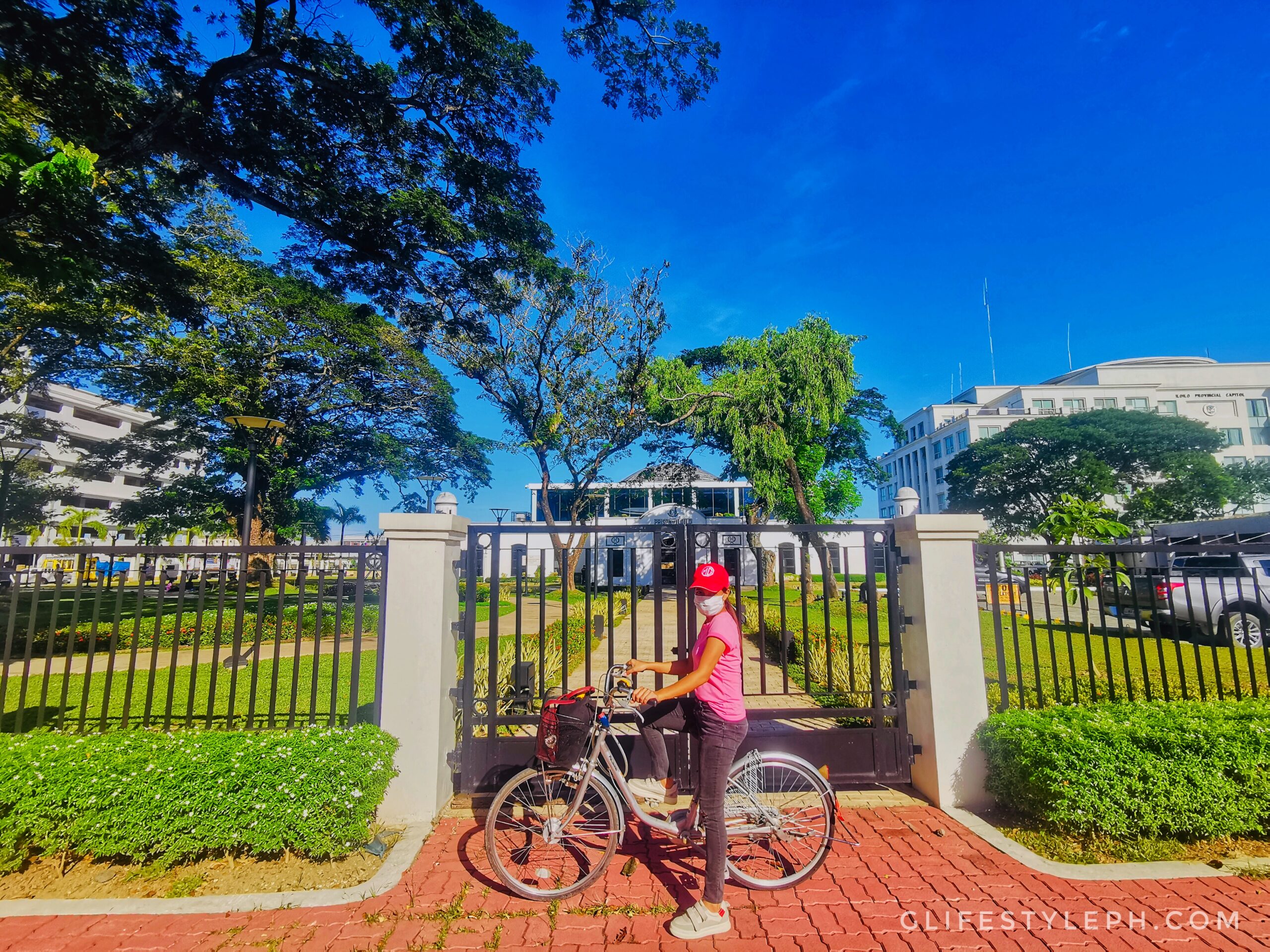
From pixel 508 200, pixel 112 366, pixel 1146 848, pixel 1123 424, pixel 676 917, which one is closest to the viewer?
pixel 676 917

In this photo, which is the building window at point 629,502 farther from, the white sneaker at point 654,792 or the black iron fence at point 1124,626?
the white sneaker at point 654,792

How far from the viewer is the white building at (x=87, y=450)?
98.0ft

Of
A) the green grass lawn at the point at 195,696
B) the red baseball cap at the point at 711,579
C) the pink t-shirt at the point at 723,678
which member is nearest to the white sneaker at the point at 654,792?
the pink t-shirt at the point at 723,678

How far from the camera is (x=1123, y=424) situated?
1513 inches

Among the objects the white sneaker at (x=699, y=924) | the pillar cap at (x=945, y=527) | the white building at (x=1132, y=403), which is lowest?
the white sneaker at (x=699, y=924)

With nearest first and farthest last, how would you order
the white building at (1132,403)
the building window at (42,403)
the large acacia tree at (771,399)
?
1. the large acacia tree at (771,399)
2. the building window at (42,403)
3. the white building at (1132,403)

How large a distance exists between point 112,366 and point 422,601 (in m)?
23.1

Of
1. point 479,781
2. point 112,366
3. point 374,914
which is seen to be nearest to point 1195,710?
point 479,781

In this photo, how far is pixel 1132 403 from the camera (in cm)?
5944

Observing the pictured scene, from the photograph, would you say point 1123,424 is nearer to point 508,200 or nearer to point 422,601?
point 508,200

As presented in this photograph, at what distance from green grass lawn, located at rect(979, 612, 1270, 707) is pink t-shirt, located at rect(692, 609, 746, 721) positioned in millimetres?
1482

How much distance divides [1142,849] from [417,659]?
4394mm

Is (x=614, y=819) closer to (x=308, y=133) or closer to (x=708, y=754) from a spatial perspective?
(x=708, y=754)

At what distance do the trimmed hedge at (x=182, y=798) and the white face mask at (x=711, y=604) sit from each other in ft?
7.13
